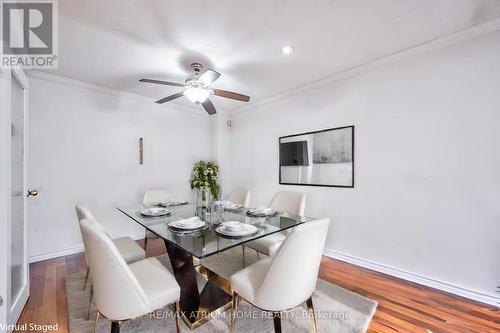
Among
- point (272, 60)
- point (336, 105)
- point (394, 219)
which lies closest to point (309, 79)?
point (336, 105)

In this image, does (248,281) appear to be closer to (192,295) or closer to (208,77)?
(192,295)

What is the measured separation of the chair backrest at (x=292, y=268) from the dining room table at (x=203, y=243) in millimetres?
311

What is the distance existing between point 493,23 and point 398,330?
2.61 m

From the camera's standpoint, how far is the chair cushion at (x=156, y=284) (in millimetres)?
1258

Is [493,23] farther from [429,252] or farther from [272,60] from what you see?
[429,252]

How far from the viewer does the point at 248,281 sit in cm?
137

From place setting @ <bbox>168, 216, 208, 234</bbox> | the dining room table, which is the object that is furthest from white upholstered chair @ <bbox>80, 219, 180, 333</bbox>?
place setting @ <bbox>168, 216, 208, 234</bbox>

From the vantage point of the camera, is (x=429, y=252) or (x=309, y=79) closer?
(x=429, y=252)

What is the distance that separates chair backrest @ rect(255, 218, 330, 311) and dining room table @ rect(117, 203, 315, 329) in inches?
12.2

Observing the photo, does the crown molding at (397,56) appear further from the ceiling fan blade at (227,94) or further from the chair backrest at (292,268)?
the chair backrest at (292,268)

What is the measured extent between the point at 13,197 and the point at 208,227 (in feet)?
5.17

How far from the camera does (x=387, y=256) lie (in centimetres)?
238

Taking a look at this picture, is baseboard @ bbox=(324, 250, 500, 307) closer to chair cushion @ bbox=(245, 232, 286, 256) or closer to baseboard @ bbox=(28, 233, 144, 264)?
chair cushion @ bbox=(245, 232, 286, 256)

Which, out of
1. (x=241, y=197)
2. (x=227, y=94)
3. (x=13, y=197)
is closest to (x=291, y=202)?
(x=241, y=197)
